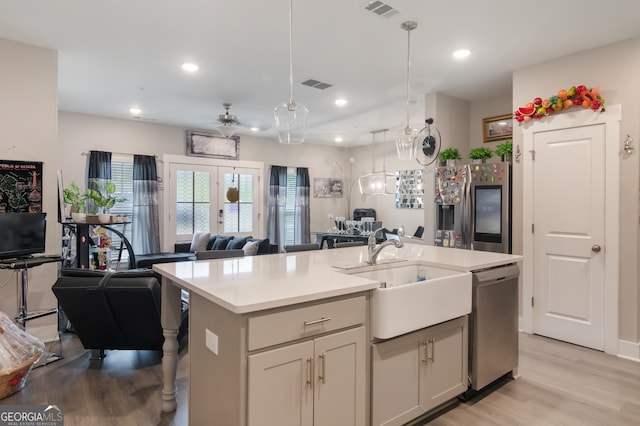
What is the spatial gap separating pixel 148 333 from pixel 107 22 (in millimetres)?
2635

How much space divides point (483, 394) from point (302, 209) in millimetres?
6331

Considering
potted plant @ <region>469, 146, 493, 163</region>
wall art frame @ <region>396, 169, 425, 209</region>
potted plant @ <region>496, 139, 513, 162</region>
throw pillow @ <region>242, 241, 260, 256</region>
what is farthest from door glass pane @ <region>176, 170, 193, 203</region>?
potted plant @ <region>496, 139, 513, 162</region>

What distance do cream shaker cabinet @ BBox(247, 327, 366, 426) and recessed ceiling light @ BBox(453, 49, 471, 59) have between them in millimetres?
3012

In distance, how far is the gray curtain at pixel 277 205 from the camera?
809cm

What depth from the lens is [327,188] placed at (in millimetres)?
9211

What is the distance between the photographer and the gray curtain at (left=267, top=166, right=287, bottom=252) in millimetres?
8094

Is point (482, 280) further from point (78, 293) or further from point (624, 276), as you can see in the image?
point (78, 293)

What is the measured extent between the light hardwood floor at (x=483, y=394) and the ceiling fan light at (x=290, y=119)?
6.86 feet

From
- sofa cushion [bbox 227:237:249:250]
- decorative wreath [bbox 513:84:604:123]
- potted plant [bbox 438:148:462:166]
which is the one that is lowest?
sofa cushion [bbox 227:237:249:250]

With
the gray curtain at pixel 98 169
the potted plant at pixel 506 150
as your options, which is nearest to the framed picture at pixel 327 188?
the gray curtain at pixel 98 169

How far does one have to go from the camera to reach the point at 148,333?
2.96m

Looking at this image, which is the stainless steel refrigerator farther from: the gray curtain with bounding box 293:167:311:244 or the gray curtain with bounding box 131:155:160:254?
the gray curtain with bounding box 131:155:160:254

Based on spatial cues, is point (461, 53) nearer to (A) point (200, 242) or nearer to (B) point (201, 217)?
(A) point (200, 242)

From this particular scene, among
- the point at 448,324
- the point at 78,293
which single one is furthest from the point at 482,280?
the point at 78,293
